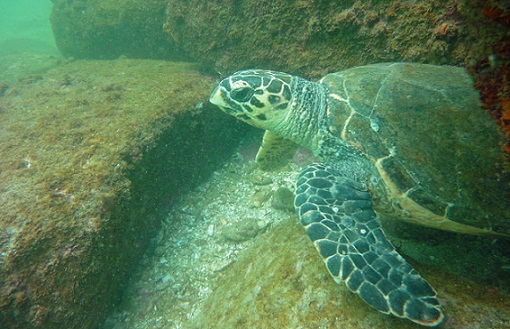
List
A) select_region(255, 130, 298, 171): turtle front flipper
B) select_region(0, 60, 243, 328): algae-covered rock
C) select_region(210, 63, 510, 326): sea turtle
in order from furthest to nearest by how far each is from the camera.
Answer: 1. select_region(255, 130, 298, 171): turtle front flipper
2. select_region(0, 60, 243, 328): algae-covered rock
3. select_region(210, 63, 510, 326): sea turtle

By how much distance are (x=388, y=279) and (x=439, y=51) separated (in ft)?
8.55

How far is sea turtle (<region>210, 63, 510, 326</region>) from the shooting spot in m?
1.93

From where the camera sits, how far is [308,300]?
1931mm

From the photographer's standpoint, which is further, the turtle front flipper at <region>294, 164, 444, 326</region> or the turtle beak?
the turtle beak

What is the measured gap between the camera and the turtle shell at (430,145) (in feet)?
6.99

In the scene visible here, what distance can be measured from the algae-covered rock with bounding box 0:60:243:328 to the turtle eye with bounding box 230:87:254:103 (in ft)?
3.25

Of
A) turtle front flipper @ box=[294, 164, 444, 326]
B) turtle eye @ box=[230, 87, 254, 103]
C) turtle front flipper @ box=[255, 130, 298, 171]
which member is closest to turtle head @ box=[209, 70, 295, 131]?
turtle eye @ box=[230, 87, 254, 103]

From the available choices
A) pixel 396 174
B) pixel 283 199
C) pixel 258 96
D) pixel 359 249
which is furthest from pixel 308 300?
pixel 258 96

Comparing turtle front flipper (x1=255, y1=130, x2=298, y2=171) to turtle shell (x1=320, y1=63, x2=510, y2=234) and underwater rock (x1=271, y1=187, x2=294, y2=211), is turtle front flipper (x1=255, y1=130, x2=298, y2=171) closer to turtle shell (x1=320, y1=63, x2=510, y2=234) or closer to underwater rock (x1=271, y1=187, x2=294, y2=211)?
underwater rock (x1=271, y1=187, x2=294, y2=211)

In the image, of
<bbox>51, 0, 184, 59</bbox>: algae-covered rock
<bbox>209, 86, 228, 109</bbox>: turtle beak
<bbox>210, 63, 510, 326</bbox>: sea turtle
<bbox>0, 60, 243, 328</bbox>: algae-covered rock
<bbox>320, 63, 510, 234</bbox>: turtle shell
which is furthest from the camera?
<bbox>51, 0, 184, 59</bbox>: algae-covered rock

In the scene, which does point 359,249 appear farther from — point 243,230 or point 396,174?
point 243,230

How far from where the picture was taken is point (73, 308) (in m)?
2.58

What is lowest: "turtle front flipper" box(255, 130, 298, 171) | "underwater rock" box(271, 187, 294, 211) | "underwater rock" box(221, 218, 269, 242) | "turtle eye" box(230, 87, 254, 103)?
"underwater rock" box(221, 218, 269, 242)

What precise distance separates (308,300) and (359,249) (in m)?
0.57
